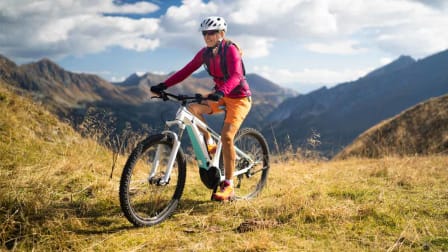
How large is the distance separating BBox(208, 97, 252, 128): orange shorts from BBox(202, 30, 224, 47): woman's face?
3.41ft

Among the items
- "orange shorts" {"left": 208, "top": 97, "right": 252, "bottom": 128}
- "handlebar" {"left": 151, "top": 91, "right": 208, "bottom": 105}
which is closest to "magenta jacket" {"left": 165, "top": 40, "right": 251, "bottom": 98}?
"orange shorts" {"left": 208, "top": 97, "right": 252, "bottom": 128}

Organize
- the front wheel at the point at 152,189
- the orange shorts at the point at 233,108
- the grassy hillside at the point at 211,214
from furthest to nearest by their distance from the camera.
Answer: the orange shorts at the point at 233,108 < the front wheel at the point at 152,189 < the grassy hillside at the point at 211,214

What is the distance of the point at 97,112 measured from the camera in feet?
28.9

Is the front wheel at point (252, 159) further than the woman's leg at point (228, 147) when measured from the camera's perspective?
Yes

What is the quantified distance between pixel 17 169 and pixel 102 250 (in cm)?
335

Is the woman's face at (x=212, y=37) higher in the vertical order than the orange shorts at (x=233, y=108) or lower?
higher

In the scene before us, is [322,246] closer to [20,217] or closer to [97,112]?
[20,217]

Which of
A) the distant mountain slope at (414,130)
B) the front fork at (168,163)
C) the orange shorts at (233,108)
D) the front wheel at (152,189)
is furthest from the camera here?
the distant mountain slope at (414,130)

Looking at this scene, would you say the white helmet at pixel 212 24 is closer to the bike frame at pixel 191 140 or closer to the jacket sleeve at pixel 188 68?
the jacket sleeve at pixel 188 68

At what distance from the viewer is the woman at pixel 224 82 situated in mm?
6258

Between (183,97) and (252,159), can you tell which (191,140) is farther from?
(252,159)

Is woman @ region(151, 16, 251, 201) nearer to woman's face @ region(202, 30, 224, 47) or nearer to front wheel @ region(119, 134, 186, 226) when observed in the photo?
woman's face @ region(202, 30, 224, 47)

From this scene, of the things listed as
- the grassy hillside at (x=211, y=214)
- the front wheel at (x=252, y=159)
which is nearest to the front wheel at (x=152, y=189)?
the grassy hillside at (x=211, y=214)

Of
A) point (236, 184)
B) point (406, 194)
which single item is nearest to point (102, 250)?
point (236, 184)
